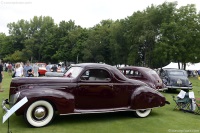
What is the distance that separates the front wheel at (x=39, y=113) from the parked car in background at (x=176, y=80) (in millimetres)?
10568

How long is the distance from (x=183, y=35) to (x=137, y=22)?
10998 millimetres

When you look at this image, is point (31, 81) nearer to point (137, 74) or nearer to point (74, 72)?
point (74, 72)

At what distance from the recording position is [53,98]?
624 centimetres

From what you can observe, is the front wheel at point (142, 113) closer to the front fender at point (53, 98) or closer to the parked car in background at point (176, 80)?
the front fender at point (53, 98)

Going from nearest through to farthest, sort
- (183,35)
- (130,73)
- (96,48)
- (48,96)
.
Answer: (48,96)
(130,73)
(183,35)
(96,48)

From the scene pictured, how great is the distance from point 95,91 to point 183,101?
3.93 metres

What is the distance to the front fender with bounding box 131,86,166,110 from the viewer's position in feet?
23.9

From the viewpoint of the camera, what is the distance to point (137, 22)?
4938 cm

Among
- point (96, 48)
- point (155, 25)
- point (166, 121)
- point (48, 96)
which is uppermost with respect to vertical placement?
A: point (155, 25)

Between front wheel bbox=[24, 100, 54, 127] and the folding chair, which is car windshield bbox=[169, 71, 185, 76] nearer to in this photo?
the folding chair

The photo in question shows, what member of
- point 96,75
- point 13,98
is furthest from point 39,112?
point 96,75

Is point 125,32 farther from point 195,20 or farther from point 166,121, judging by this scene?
point 166,121

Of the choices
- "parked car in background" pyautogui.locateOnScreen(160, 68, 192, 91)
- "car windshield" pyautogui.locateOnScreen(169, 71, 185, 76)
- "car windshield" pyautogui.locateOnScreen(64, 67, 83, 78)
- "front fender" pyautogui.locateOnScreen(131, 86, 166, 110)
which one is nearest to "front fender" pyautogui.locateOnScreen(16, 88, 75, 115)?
"car windshield" pyautogui.locateOnScreen(64, 67, 83, 78)

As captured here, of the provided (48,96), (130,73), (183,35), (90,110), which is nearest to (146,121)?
(90,110)
